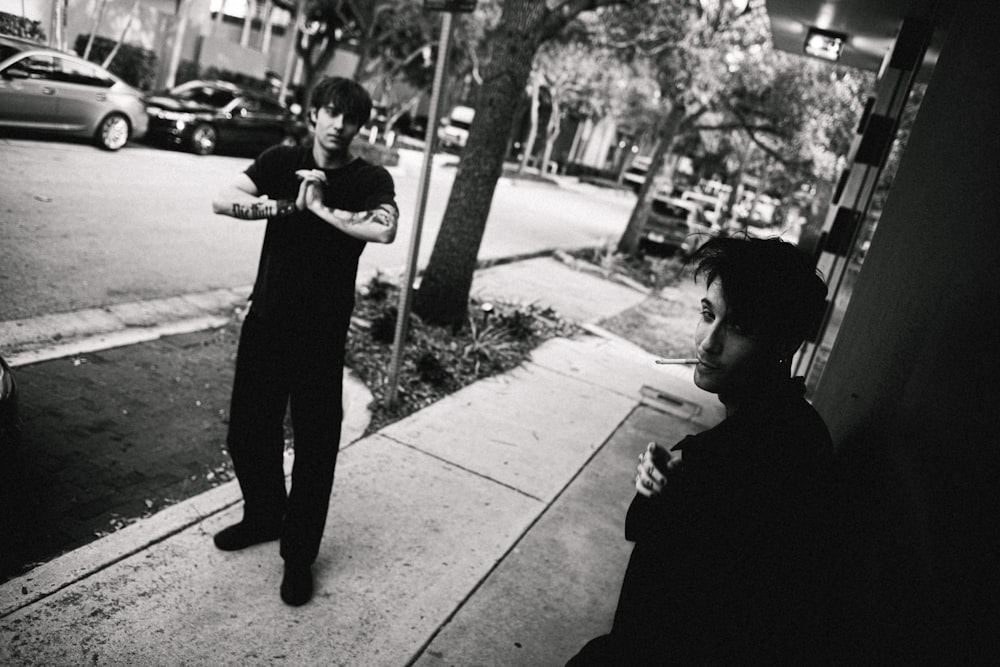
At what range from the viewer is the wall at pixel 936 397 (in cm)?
136

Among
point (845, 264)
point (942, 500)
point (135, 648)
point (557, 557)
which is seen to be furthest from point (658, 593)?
point (845, 264)

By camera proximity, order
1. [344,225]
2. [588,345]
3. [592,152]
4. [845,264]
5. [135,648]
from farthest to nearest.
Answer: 1. [592,152]
2. [588,345]
3. [845,264]
4. [344,225]
5. [135,648]

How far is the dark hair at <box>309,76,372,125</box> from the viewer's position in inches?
109

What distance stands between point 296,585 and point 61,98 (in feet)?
21.2

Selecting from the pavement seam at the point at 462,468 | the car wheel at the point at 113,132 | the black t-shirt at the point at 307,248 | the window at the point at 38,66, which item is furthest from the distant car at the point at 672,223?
the black t-shirt at the point at 307,248

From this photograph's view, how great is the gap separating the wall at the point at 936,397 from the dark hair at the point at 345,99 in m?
2.05

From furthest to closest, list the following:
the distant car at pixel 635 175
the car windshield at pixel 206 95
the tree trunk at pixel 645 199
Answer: the distant car at pixel 635 175 < the car windshield at pixel 206 95 < the tree trunk at pixel 645 199

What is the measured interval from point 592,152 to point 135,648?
52.6 m

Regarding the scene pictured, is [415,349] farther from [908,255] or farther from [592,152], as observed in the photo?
[592,152]

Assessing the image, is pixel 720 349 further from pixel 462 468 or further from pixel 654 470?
pixel 462 468

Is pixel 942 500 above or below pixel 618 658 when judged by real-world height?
above

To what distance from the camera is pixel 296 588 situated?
289cm

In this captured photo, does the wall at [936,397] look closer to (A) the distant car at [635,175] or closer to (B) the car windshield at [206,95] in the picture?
(B) the car windshield at [206,95]

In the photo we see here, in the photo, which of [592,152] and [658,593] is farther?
[592,152]
